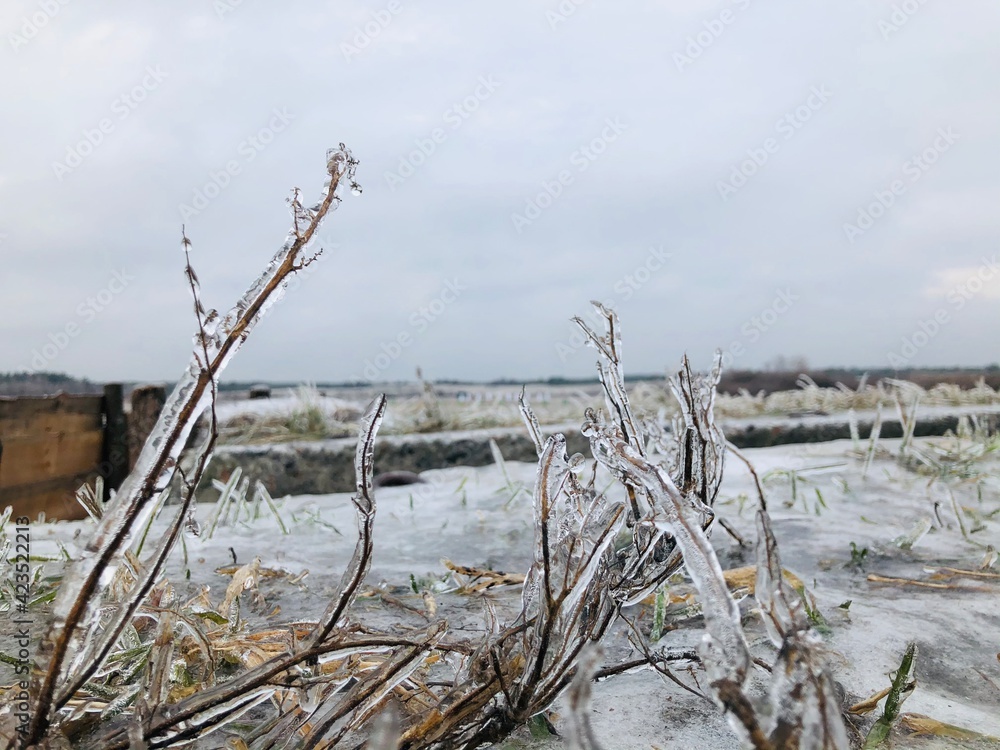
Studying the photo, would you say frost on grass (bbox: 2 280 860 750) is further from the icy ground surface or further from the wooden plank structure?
the wooden plank structure

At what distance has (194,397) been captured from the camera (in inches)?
23.7

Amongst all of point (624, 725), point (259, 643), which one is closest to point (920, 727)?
point (624, 725)

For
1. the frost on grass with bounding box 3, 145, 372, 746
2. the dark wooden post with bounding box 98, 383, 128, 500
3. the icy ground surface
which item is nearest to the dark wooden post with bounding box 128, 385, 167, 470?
the dark wooden post with bounding box 98, 383, 128, 500

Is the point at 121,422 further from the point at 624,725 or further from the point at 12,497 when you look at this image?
the point at 624,725

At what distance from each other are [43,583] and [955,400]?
20.8 ft

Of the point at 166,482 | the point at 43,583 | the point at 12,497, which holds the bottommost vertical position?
the point at 12,497

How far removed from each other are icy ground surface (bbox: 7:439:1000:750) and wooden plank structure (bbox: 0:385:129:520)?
173cm

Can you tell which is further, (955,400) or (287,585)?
(955,400)

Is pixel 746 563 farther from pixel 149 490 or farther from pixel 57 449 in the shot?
pixel 57 449

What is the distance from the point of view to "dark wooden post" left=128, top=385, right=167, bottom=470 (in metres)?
4.48

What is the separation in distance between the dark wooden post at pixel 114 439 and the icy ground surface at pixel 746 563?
7.41 ft

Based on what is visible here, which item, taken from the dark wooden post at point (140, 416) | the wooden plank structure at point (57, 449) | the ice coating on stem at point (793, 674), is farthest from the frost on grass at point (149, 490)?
the dark wooden post at point (140, 416)

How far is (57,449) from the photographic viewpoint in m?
4.00

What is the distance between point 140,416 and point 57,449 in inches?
22.0
